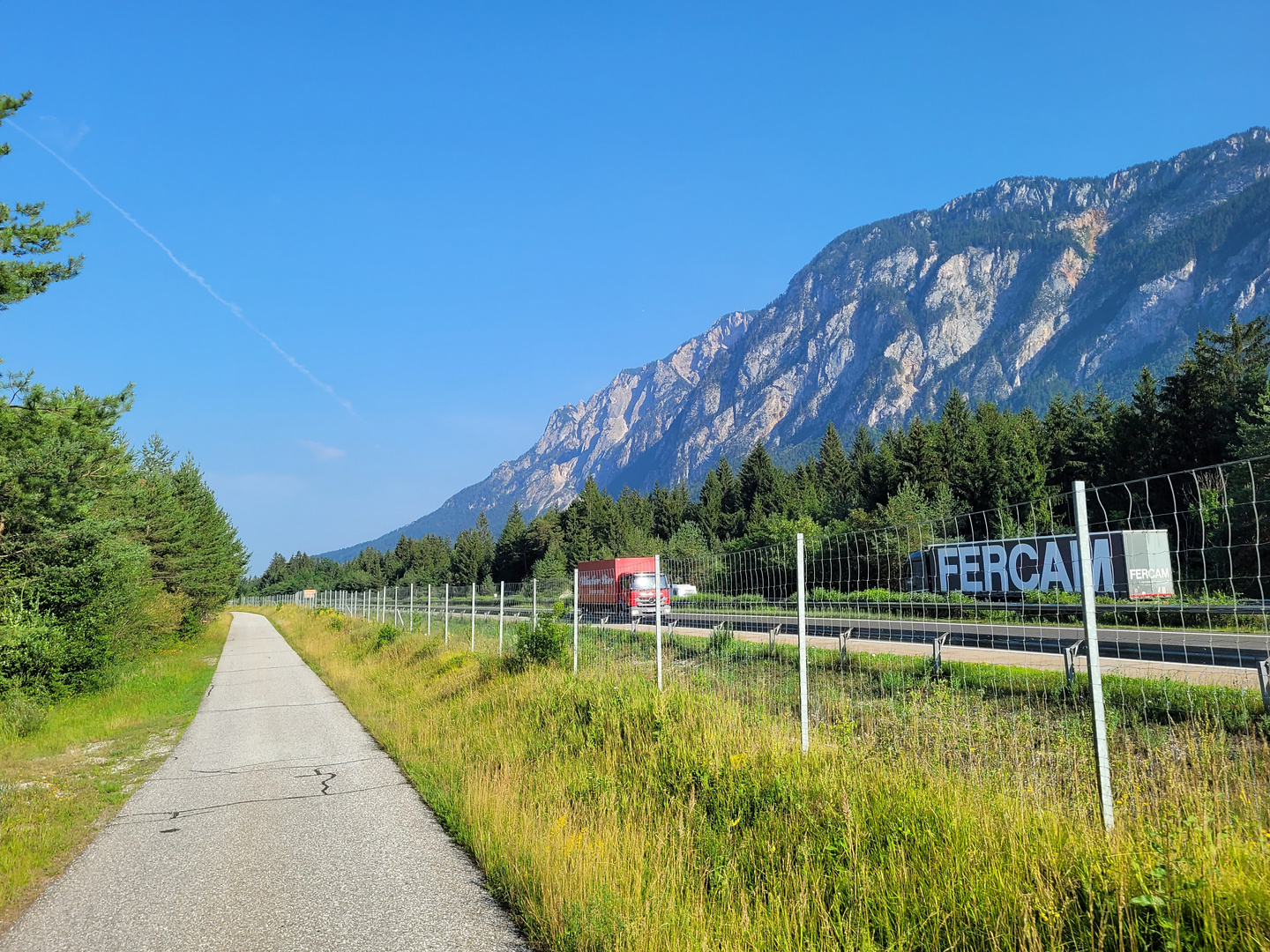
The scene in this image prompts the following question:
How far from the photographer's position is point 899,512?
43.8m

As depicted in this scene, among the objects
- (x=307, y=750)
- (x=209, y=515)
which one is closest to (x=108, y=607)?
(x=307, y=750)

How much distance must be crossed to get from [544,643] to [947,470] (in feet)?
210

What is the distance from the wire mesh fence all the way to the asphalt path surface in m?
3.03

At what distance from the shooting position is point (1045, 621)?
525 cm

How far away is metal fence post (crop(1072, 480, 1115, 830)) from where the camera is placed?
3396mm

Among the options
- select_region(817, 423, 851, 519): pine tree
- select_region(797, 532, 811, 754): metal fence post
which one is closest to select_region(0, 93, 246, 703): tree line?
select_region(797, 532, 811, 754): metal fence post

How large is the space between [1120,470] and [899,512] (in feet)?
67.2

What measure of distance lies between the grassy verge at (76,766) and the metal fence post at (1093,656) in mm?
6389

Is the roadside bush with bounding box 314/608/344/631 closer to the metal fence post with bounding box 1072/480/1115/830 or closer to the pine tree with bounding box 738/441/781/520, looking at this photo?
the metal fence post with bounding box 1072/480/1115/830

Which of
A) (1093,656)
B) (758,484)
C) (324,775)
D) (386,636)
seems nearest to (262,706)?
(324,775)

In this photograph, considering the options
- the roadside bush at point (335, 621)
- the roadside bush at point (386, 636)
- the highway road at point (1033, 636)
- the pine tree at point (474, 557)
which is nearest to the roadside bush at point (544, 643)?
the highway road at point (1033, 636)

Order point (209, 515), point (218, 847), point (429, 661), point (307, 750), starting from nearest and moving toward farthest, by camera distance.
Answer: point (218, 847) < point (307, 750) < point (429, 661) < point (209, 515)

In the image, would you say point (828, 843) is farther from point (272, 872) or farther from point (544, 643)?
point (544, 643)

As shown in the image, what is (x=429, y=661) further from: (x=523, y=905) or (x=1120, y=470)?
(x=1120, y=470)
